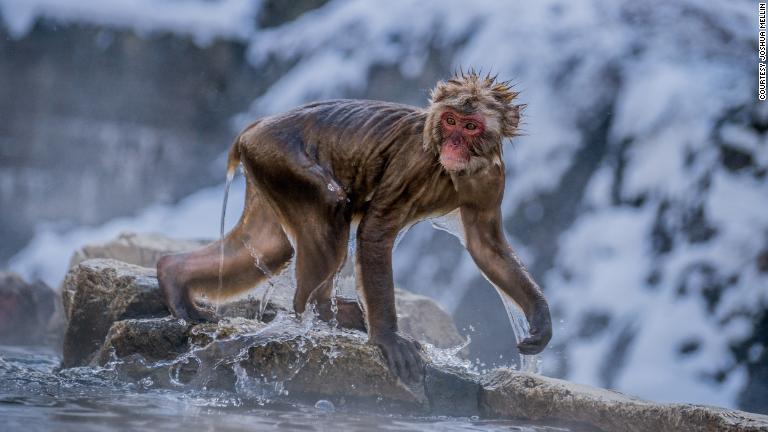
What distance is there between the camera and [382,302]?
11.3ft

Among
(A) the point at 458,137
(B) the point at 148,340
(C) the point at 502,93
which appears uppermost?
(C) the point at 502,93

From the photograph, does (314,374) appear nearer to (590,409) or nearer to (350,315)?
(350,315)

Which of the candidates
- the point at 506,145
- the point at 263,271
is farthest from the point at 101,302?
the point at 506,145

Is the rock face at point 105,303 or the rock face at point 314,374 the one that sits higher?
the rock face at point 105,303

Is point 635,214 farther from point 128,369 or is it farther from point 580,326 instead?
point 128,369

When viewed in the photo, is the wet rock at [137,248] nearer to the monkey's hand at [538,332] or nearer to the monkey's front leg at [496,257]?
the monkey's front leg at [496,257]

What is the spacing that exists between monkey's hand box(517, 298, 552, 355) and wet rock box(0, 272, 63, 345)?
388 cm

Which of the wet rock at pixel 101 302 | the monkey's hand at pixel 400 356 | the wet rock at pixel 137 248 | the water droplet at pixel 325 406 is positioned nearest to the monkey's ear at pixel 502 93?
the monkey's hand at pixel 400 356

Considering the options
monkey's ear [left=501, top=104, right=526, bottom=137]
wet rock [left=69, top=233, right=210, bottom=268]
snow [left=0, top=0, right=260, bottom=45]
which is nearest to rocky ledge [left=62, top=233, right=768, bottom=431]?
monkey's ear [left=501, top=104, right=526, bottom=137]

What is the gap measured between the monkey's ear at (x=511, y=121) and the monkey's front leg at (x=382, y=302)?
585 millimetres

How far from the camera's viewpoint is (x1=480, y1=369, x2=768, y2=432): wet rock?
2926 millimetres

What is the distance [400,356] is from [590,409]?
0.69 meters

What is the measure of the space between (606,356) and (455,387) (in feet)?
13.0

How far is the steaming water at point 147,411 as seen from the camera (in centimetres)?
256
